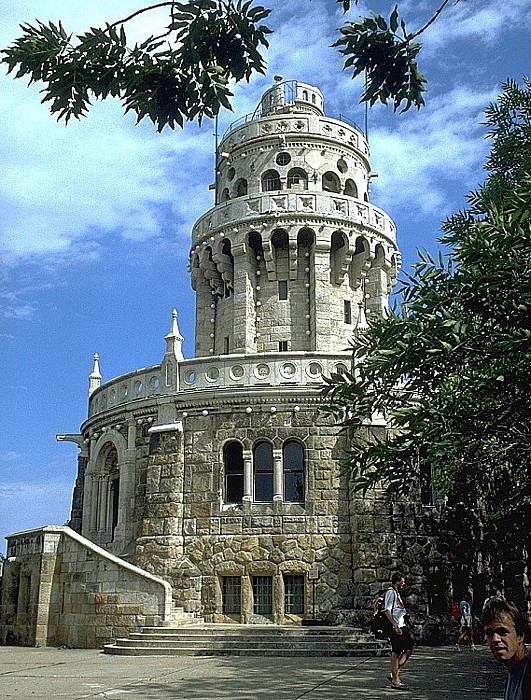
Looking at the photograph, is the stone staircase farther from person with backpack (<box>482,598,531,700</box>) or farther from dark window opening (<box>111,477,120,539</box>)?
person with backpack (<box>482,598,531,700</box>)

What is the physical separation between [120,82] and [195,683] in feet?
34.4

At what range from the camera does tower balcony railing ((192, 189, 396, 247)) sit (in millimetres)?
31766

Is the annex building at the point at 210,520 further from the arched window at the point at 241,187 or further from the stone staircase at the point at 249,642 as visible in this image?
the arched window at the point at 241,187

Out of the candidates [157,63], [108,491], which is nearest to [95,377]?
[108,491]

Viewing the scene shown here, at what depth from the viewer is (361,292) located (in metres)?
33.8

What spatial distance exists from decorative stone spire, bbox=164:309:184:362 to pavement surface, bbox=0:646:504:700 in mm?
9482

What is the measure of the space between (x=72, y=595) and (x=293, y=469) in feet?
23.0

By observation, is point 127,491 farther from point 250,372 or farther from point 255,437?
point 250,372

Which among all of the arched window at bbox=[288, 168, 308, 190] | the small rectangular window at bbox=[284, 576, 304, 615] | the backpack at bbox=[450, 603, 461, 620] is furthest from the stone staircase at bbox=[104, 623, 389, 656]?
the arched window at bbox=[288, 168, 308, 190]

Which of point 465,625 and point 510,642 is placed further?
point 465,625

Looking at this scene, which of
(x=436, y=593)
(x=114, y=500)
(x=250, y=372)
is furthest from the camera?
(x=114, y=500)

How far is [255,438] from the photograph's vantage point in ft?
81.9

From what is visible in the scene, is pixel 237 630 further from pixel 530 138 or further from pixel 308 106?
pixel 308 106

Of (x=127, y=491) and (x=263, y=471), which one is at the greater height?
(x=263, y=471)
